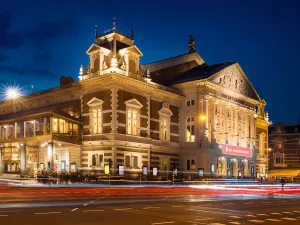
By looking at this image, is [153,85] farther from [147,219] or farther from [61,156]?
[147,219]

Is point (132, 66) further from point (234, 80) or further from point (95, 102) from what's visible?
point (234, 80)

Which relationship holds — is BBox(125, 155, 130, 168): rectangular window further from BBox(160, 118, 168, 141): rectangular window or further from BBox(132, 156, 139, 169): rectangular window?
BBox(160, 118, 168, 141): rectangular window

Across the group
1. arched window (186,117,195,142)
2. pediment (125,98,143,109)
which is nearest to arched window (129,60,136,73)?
pediment (125,98,143,109)

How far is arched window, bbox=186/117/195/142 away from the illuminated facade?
14 cm

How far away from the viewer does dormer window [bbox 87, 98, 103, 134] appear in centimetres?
5016

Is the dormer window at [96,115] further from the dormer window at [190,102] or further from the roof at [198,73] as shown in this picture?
the dormer window at [190,102]

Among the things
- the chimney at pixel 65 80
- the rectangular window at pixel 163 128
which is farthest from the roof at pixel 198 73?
the chimney at pixel 65 80

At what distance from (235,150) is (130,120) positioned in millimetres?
19772

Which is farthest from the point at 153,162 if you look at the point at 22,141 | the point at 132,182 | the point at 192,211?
the point at 192,211

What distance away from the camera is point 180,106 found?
59.7m

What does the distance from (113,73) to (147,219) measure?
33.5 m

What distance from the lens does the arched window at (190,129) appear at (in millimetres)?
58625

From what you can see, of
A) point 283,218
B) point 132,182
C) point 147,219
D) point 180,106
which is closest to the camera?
point 147,219

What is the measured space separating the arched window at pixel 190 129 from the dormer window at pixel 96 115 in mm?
A: 14216
